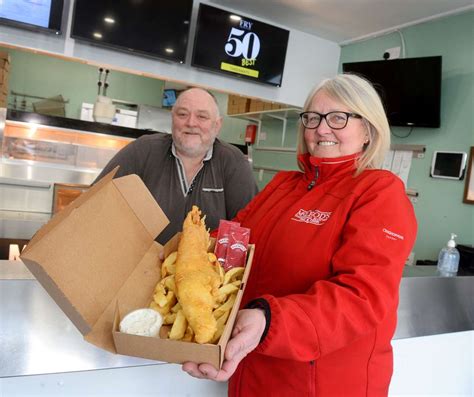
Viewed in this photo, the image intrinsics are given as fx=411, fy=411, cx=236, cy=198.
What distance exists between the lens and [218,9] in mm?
3846

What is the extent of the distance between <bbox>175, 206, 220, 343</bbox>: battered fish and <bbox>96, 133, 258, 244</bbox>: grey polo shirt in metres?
1.13

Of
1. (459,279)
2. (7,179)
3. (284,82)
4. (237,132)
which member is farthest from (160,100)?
(459,279)

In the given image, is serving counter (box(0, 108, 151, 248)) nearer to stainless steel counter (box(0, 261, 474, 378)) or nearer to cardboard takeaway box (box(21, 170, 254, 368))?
stainless steel counter (box(0, 261, 474, 378))

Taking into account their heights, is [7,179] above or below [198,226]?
below

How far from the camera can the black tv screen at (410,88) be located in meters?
3.61

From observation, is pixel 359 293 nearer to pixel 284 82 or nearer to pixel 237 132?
pixel 284 82

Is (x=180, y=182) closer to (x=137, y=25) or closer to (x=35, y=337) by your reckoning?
(x=35, y=337)

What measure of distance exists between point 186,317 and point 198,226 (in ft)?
0.93

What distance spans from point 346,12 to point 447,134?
60.2 inches

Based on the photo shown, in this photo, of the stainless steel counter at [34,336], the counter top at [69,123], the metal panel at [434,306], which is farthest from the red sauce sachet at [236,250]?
the counter top at [69,123]

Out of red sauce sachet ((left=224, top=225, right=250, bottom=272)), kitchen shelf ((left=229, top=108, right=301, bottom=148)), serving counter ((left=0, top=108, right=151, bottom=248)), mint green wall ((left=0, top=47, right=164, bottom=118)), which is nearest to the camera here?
red sauce sachet ((left=224, top=225, right=250, bottom=272))

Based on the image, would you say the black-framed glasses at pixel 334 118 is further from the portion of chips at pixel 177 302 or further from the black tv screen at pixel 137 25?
the black tv screen at pixel 137 25

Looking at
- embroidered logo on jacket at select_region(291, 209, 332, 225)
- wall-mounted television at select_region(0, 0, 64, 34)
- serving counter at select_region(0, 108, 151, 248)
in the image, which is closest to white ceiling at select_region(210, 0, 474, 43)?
wall-mounted television at select_region(0, 0, 64, 34)

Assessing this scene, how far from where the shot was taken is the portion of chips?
825mm
